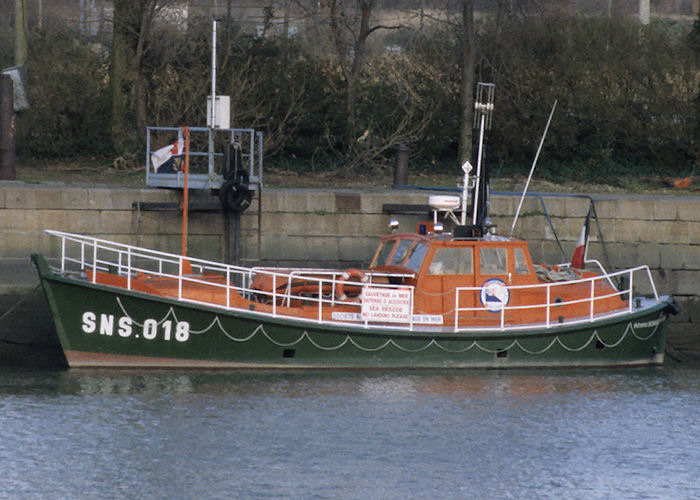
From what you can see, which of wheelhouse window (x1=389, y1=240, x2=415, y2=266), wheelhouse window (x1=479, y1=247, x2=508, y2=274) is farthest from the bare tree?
wheelhouse window (x1=479, y1=247, x2=508, y2=274)

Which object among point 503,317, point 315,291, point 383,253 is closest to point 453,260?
point 503,317

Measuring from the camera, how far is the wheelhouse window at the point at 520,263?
14.4 meters

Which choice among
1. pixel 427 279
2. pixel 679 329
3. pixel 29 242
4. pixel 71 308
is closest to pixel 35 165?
pixel 29 242

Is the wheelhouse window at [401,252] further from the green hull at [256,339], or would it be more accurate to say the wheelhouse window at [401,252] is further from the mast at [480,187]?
the green hull at [256,339]

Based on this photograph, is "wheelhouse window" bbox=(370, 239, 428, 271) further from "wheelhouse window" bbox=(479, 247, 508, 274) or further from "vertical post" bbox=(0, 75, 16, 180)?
"vertical post" bbox=(0, 75, 16, 180)

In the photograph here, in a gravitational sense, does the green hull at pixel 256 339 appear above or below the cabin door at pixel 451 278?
below

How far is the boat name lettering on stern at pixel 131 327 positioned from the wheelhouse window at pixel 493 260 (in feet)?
12.5

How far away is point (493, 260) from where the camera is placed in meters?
14.3

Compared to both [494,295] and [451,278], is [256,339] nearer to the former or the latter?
[451,278]

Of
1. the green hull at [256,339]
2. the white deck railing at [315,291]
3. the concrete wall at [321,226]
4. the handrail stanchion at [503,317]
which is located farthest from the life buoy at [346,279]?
the concrete wall at [321,226]

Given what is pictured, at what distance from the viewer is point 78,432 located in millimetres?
11414

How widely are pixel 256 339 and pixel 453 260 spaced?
2.69 meters

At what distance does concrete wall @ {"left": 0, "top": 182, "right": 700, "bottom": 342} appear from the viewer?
16.2 m

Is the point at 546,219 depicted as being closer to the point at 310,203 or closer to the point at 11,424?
the point at 310,203
